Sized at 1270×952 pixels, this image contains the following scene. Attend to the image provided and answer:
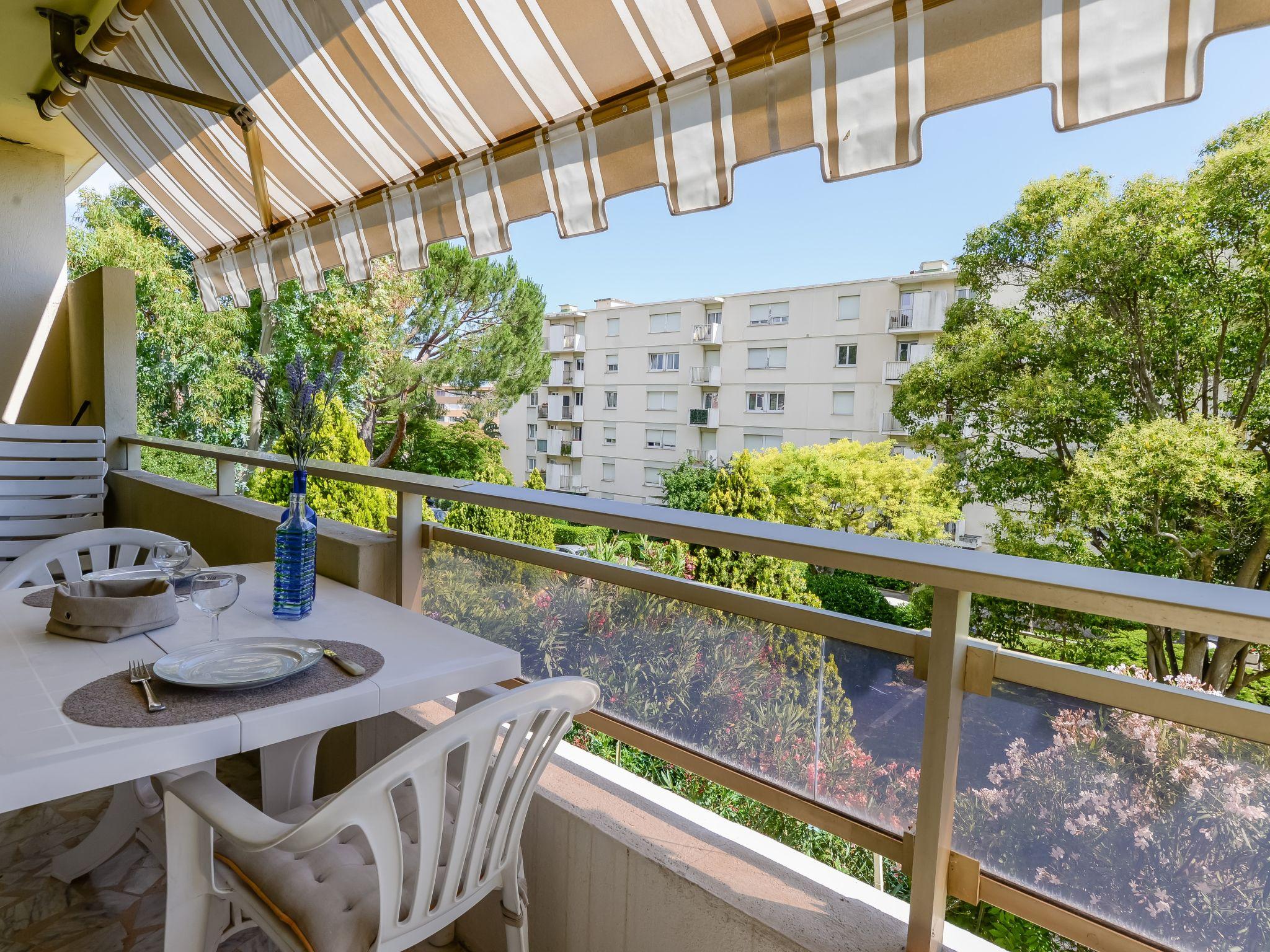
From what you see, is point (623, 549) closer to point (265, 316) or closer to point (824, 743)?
point (265, 316)

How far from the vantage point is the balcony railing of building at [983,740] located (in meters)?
0.84

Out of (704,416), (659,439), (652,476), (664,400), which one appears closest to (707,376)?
(704,416)

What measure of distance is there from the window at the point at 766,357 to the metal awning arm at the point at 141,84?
2903 cm

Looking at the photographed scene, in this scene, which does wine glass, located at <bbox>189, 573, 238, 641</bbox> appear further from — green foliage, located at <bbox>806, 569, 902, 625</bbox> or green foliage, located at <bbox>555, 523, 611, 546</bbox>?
green foliage, located at <bbox>555, 523, 611, 546</bbox>

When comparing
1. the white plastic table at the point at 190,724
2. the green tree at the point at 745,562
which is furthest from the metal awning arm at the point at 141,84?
the green tree at the point at 745,562

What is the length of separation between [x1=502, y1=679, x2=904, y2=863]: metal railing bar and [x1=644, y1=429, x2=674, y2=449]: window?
106 feet

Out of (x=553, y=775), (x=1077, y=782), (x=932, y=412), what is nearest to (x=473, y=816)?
(x=553, y=775)

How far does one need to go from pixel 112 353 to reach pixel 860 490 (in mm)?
20744

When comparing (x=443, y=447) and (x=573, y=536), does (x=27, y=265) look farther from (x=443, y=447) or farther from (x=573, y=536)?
(x=573, y=536)

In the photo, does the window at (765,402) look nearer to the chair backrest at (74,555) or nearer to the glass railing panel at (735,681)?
the chair backrest at (74,555)

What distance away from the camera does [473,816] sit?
1.09 m

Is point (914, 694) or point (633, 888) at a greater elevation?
point (914, 694)

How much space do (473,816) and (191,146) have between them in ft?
11.6

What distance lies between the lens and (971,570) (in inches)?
37.0
